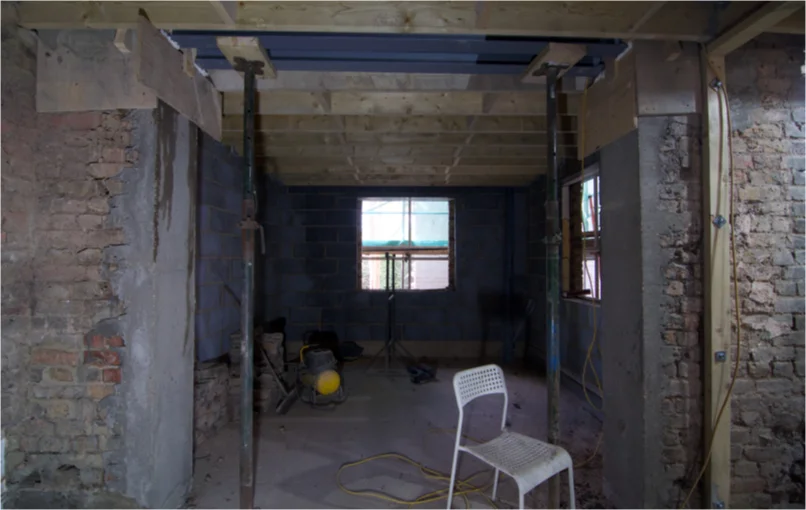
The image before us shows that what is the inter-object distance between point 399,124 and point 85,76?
2.01m

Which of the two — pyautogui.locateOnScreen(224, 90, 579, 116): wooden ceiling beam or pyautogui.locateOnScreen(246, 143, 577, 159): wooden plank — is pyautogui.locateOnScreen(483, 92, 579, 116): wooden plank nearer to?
pyautogui.locateOnScreen(224, 90, 579, 116): wooden ceiling beam

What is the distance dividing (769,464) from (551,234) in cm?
151

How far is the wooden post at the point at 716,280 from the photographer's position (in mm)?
1887

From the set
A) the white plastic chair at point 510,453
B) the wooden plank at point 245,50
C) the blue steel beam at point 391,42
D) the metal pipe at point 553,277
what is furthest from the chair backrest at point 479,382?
the wooden plank at point 245,50

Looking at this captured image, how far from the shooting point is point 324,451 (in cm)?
295

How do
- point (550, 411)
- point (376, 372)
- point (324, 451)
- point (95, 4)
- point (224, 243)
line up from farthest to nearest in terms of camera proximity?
point (376, 372)
point (224, 243)
point (324, 451)
point (550, 411)
point (95, 4)

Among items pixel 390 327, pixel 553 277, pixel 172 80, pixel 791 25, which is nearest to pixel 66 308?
pixel 172 80

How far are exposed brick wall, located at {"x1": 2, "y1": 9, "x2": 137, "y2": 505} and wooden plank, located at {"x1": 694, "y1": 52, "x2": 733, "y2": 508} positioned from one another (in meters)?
2.76

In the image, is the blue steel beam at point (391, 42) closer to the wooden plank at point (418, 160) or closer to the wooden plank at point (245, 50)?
the wooden plank at point (245, 50)

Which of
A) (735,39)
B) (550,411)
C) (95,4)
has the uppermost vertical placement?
(95,4)

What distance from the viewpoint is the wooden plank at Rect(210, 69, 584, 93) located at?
244 cm

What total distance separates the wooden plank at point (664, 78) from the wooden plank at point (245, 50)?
1.83 m

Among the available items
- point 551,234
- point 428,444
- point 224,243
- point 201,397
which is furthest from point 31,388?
point 551,234

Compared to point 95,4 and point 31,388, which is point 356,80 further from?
point 31,388
